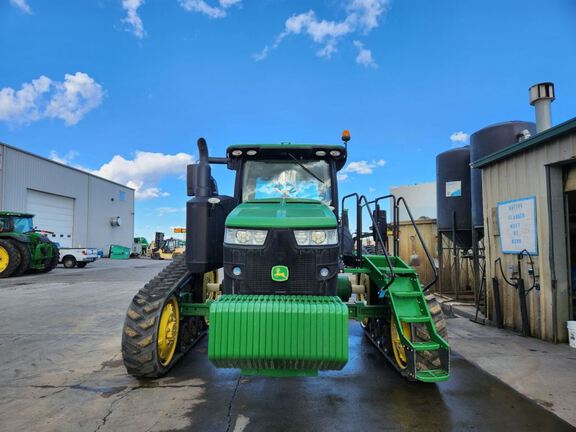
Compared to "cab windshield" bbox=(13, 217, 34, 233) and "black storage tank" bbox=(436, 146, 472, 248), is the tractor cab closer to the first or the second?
"black storage tank" bbox=(436, 146, 472, 248)

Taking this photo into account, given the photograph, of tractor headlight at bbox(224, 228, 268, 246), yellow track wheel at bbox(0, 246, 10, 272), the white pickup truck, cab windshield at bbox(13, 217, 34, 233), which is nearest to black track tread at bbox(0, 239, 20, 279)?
yellow track wheel at bbox(0, 246, 10, 272)

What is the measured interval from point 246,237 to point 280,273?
47 cm

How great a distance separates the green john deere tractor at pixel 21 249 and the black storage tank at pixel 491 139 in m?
17.4

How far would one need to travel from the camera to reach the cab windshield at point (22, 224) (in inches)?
694

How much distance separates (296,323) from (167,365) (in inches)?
Answer: 85.5

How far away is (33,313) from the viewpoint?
27.0 feet

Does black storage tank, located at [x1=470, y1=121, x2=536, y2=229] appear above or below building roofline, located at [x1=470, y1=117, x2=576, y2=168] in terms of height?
above

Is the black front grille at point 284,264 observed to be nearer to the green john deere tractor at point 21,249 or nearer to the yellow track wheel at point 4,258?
the green john deere tractor at point 21,249

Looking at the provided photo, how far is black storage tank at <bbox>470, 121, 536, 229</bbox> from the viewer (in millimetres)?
8141

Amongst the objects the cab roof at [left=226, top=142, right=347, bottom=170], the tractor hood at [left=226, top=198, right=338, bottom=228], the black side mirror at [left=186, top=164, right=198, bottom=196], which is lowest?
the tractor hood at [left=226, top=198, right=338, bottom=228]

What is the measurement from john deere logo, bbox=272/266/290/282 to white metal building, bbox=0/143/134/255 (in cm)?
2589

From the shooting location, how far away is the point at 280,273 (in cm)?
365

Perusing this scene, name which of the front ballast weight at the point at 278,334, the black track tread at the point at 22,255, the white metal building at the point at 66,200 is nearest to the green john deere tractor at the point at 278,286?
the front ballast weight at the point at 278,334

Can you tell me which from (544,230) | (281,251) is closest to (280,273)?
(281,251)
